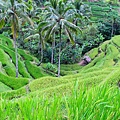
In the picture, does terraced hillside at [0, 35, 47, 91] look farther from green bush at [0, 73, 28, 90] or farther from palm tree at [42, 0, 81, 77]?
palm tree at [42, 0, 81, 77]

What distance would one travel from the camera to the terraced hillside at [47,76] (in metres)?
14.1

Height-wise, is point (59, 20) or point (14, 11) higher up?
point (14, 11)

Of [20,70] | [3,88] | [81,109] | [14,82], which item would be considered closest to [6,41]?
[20,70]

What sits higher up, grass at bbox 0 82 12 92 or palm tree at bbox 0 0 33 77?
palm tree at bbox 0 0 33 77

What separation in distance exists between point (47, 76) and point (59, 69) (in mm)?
9440

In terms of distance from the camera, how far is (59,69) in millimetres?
24719

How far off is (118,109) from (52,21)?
19085 millimetres

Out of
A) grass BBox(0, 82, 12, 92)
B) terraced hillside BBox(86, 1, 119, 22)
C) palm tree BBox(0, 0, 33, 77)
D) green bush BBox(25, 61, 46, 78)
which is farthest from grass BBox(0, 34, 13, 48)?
terraced hillside BBox(86, 1, 119, 22)

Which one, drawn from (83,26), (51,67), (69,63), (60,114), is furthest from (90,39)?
(60,114)

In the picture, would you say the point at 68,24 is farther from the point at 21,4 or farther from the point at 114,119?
the point at 114,119

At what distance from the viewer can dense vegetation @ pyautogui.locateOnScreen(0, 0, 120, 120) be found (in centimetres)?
331

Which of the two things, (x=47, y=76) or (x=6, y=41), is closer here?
(x=47, y=76)

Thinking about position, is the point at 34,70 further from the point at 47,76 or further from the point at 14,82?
the point at 47,76

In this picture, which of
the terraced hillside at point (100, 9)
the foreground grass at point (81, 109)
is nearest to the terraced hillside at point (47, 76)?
the foreground grass at point (81, 109)
